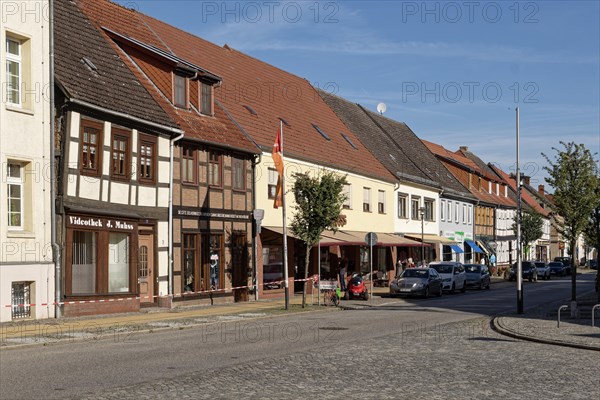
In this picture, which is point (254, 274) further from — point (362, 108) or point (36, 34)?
point (362, 108)

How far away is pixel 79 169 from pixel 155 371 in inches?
520

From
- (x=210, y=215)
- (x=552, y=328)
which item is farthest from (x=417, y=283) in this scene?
(x=552, y=328)

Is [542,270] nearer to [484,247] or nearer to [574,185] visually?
[484,247]

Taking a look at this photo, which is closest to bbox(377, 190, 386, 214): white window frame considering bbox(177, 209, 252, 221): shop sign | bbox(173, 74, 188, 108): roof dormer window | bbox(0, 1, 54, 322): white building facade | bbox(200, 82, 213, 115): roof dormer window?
bbox(177, 209, 252, 221): shop sign

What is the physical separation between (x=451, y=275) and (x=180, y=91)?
19.1 meters

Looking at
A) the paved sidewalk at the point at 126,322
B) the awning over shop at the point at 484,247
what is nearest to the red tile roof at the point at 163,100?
the paved sidewalk at the point at 126,322

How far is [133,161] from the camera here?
28.2 metres

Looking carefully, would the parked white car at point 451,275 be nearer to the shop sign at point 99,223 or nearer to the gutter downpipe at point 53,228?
the shop sign at point 99,223

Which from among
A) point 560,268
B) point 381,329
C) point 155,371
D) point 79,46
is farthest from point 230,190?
point 560,268

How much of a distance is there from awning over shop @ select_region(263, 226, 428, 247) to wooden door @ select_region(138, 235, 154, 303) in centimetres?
770

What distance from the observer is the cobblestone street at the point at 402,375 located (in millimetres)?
11422

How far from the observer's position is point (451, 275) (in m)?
45.3

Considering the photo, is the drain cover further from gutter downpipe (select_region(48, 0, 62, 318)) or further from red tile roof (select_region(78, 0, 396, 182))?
red tile roof (select_region(78, 0, 396, 182))

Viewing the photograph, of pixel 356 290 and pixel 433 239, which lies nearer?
pixel 356 290
